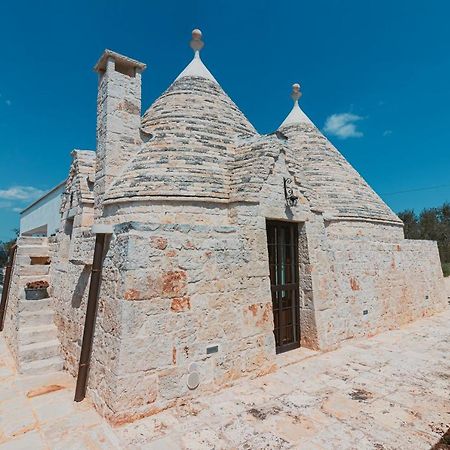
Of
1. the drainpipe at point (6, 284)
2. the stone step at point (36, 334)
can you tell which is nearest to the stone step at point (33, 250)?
the drainpipe at point (6, 284)

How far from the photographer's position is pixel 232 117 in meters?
7.99

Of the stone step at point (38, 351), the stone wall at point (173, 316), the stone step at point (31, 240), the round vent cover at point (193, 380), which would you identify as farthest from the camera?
the stone step at point (31, 240)

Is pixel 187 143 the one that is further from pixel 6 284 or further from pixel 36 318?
pixel 6 284

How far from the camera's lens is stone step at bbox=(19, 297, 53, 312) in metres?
6.66

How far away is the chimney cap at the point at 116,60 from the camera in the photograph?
6.08m

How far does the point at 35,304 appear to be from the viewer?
687cm

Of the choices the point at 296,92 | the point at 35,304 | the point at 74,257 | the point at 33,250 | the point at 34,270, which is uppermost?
the point at 296,92

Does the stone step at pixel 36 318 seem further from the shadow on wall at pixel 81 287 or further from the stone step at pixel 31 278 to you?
the shadow on wall at pixel 81 287

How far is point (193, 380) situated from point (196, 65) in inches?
314

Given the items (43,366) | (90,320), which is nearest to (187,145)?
(90,320)

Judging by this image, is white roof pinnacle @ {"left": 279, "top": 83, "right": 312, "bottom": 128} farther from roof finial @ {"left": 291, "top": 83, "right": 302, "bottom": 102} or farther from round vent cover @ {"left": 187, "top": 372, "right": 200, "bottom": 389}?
round vent cover @ {"left": 187, "top": 372, "right": 200, "bottom": 389}

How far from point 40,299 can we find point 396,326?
9295 mm

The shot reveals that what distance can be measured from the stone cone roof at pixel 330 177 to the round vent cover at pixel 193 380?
5638mm

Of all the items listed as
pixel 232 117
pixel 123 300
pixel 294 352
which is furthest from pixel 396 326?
pixel 123 300
